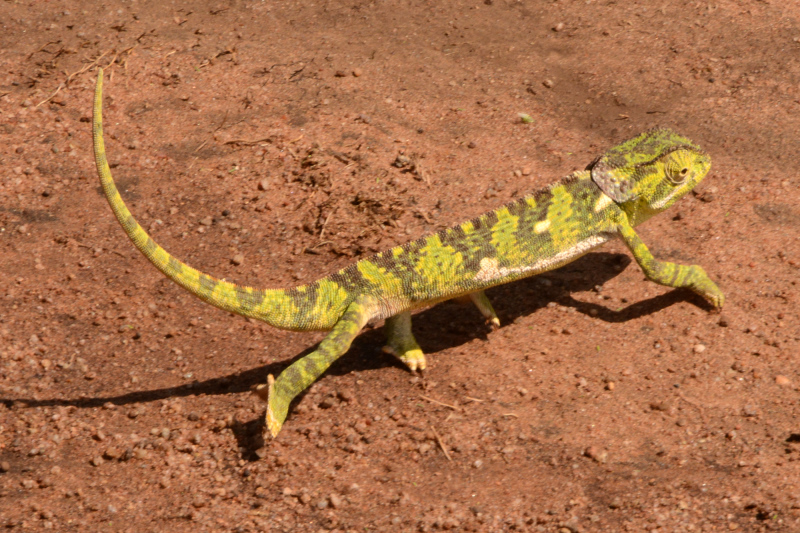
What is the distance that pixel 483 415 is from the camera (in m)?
4.43

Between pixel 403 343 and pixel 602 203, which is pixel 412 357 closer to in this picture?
pixel 403 343

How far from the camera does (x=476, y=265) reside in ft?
14.8

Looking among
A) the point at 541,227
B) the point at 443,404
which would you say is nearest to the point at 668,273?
the point at 541,227

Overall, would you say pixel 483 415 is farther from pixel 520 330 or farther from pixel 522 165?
pixel 522 165

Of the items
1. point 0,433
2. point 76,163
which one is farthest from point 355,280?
point 76,163

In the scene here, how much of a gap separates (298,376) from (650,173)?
8.13 ft

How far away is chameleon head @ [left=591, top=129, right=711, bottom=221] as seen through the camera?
474 centimetres

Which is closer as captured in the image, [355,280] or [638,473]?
[638,473]

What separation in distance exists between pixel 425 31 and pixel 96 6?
3.37 meters

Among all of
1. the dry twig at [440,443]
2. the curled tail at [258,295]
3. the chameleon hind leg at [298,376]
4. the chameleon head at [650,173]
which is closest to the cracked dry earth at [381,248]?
the dry twig at [440,443]

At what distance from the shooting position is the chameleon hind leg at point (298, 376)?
13.9ft

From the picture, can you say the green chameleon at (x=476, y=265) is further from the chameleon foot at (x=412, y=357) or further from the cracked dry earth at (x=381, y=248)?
the cracked dry earth at (x=381, y=248)

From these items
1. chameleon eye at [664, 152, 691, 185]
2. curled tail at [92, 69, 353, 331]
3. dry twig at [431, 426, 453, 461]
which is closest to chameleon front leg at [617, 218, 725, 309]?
chameleon eye at [664, 152, 691, 185]

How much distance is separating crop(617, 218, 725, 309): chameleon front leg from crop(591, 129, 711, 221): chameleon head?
7.2 inches
